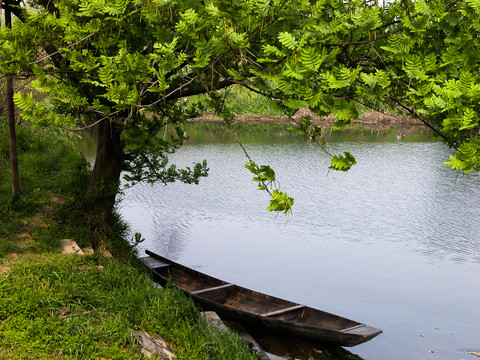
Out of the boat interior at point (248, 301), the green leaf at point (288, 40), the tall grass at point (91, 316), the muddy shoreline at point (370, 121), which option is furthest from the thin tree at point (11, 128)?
the muddy shoreline at point (370, 121)

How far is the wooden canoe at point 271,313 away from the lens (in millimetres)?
8391

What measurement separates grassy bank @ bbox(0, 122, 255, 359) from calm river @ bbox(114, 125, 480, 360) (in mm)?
3768

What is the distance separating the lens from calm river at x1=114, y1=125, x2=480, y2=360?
35.5 feet

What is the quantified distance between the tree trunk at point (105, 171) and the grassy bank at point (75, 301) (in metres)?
0.33

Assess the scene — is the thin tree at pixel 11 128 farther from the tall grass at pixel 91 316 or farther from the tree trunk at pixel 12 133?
the tall grass at pixel 91 316

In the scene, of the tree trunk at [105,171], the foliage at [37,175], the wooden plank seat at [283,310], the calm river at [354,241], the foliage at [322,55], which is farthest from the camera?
the calm river at [354,241]

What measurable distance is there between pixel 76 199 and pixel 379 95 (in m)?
6.64

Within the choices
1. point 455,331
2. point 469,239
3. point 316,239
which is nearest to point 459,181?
point 469,239

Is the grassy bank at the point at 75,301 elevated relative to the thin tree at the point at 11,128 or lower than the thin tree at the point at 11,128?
lower

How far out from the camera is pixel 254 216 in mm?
16797

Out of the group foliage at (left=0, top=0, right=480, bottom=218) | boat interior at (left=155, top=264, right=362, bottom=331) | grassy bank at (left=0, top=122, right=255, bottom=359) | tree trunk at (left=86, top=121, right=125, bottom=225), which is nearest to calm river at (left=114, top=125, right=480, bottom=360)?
boat interior at (left=155, top=264, right=362, bottom=331)

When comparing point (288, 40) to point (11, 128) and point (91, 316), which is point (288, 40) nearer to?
point (91, 316)

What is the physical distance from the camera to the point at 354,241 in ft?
48.8

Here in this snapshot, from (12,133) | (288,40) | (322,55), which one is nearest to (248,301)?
(12,133)
